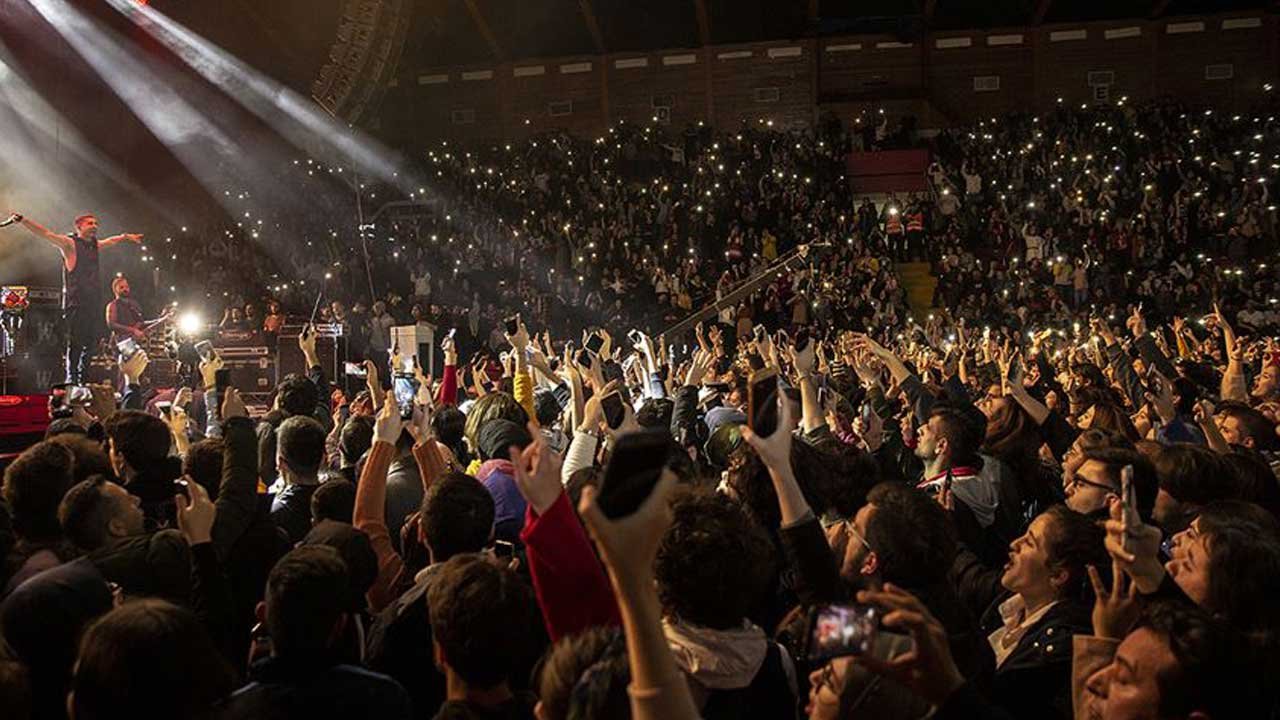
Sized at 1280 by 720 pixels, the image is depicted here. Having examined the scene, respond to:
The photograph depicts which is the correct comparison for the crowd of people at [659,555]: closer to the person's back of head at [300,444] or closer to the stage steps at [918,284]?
the person's back of head at [300,444]

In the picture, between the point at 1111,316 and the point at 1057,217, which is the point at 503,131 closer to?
the point at 1057,217

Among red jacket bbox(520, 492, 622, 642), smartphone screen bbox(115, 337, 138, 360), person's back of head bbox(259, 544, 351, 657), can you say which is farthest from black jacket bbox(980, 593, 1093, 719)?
smartphone screen bbox(115, 337, 138, 360)

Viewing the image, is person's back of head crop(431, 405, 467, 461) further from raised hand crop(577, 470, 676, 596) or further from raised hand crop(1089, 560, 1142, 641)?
raised hand crop(577, 470, 676, 596)

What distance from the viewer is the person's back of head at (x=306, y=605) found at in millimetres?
1986

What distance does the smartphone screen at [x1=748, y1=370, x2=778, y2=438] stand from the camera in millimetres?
2236

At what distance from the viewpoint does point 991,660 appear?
2.27 meters

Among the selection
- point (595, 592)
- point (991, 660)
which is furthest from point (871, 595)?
point (991, 660)

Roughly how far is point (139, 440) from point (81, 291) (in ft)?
27.9

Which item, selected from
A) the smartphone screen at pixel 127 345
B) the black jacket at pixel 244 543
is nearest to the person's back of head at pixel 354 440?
the black jacket at pixel 244 543

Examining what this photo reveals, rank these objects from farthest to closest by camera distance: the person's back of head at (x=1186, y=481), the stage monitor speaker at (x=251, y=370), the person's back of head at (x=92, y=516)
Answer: the stage monitor speaker at (x=251, y=370)
the person's back of head at (x=1186, y=481)
the person's back of head at (x=92, y=516)

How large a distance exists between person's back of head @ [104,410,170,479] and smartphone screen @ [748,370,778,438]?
104 inches

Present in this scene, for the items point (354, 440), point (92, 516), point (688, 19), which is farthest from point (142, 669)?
point (688, 19)

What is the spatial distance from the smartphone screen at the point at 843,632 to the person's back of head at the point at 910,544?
1.06 metres

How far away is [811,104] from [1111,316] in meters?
12.4
